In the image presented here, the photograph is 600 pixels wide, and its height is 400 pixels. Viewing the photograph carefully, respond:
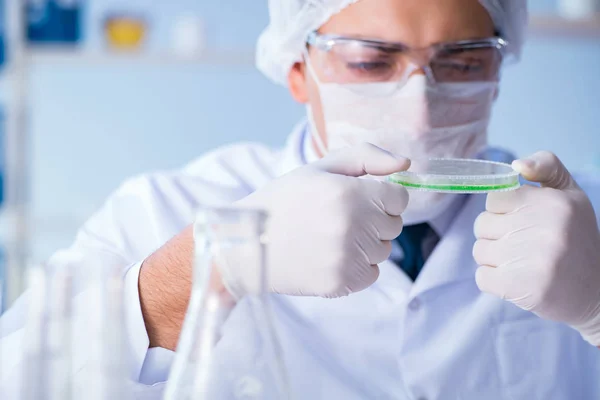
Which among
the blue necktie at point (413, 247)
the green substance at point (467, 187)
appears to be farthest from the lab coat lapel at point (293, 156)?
the green substance at point (467, 187)

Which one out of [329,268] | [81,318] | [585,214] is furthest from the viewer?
[585,214]

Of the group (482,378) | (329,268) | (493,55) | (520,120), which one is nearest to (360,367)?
(482,378)

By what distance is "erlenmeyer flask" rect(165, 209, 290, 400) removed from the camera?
0.55 meters

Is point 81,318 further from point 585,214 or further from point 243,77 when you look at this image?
point 243,77

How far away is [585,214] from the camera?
1.00 meters

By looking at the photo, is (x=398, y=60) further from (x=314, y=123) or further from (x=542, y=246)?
(x=542, y=246)

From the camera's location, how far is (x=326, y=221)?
89cm

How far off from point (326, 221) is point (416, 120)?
343 mm

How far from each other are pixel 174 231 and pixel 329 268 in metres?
0.55

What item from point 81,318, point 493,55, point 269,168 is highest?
point 493,55

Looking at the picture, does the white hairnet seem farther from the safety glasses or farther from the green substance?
the green substance

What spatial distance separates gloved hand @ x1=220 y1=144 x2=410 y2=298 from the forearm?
133 millimetres

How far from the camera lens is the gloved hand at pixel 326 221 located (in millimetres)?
890

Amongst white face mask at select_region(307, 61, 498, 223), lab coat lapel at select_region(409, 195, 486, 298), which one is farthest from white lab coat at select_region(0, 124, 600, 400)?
white face mask at select_region(307, 61, 498, 223)
